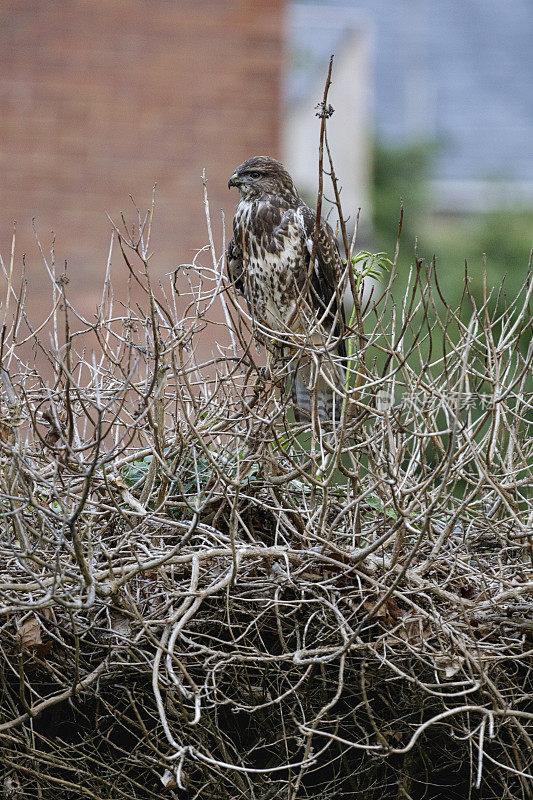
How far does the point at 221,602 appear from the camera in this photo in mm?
1979

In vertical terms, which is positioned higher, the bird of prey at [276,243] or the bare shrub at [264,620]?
the bird of prey at [276,243]

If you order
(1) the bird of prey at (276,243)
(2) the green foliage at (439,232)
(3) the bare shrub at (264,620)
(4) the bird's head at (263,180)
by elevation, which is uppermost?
(4) the bird's head at (263,180)

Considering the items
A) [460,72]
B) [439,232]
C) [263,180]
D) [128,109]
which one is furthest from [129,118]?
[460,72]

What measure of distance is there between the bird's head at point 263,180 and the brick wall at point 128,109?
3176 mm

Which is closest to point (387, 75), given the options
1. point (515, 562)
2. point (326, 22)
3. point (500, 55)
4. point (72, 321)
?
point (500, 55)

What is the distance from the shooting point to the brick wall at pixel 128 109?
700 cm

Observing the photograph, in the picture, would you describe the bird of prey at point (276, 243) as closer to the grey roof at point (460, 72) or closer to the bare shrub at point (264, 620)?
the bare shrub at point (264, 620)

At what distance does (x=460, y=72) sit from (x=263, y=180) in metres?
16.4

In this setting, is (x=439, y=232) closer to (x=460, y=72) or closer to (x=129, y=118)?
(x=129, y=118)

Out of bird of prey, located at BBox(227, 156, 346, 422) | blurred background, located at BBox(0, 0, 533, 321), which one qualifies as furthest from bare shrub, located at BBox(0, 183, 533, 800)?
blurred background, located at BBox(0, 0, 533, 321)

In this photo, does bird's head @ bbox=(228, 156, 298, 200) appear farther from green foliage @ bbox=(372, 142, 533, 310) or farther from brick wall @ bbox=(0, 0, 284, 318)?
brick wall @ bbox=(0, 0, 284, 318)

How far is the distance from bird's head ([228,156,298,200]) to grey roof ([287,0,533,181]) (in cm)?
1322

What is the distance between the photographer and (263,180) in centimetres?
376

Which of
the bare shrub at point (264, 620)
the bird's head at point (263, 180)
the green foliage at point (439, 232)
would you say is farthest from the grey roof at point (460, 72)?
the bare shrub at point (264, 620)
